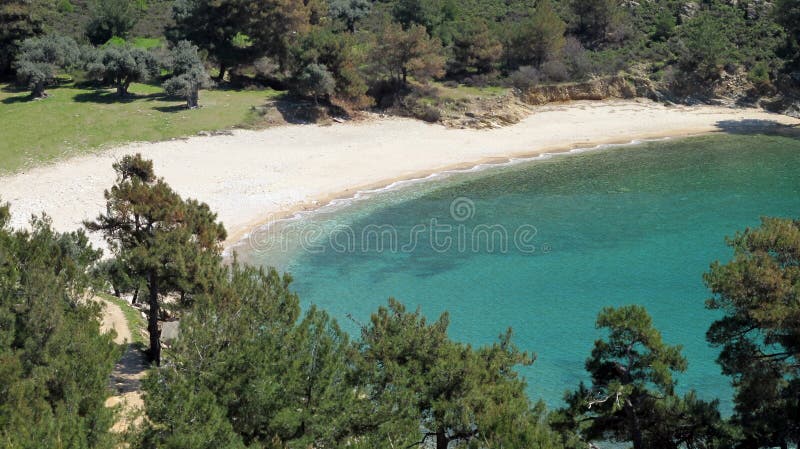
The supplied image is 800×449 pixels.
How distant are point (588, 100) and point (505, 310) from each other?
37.6m

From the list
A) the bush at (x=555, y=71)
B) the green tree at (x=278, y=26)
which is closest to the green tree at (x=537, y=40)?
the bush at (x=555, y=71)

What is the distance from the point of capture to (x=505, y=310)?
98.2 feet

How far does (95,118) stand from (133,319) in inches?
1088

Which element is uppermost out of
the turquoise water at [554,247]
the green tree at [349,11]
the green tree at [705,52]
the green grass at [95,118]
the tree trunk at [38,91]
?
the green tree at [349,11]

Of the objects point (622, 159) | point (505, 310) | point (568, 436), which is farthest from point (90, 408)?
point (622, 159)

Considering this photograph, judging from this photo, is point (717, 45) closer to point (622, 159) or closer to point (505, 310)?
point (622, 159)

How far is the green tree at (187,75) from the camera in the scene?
51.4 m

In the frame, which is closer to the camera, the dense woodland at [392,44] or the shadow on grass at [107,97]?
the shadow on grass at [107,97]

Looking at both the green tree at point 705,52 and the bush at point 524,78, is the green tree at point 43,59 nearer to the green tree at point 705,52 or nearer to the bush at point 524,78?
the bush at point 524,78

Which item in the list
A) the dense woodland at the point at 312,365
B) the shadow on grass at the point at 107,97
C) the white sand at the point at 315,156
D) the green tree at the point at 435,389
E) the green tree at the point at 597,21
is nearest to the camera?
the dense woodland at the point at 312,365

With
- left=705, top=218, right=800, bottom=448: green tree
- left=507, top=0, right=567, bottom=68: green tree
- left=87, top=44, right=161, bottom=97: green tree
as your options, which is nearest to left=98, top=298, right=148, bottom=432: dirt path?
left=705, top=218, right=800, bottom=448: green tree

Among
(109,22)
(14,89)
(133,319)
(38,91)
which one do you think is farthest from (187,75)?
(133,319)

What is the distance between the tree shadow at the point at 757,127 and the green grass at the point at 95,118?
1444 inches

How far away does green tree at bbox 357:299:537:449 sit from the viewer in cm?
1409
